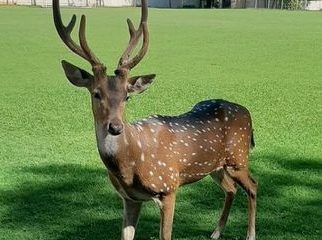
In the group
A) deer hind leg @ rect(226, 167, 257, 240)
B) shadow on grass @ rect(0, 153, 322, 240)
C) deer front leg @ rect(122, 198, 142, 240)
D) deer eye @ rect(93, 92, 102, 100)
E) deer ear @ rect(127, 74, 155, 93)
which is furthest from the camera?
shadow on grass @ rect(0, 153, 322, 240)

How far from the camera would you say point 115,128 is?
3.49m

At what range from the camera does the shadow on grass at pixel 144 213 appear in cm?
471

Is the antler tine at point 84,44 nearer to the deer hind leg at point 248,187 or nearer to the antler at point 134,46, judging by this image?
the antler at point 134,46

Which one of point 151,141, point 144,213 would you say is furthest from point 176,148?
point 144,213

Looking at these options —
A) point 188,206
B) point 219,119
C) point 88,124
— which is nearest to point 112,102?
point 219,119

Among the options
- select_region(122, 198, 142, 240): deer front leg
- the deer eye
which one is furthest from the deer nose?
select_region(122, 198, 142, 240): deer front leg

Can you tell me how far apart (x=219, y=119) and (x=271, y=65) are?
963cm

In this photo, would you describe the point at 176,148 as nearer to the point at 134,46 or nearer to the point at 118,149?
the point at 118,149

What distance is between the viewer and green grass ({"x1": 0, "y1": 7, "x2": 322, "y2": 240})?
4.87 meters

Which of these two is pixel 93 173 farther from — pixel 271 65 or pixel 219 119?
pixel 271 65

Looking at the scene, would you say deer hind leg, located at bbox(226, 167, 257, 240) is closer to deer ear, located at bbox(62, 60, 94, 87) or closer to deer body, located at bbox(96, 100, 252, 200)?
deer body, located at bbox(96, 100, 252, 200)

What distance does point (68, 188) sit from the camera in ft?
18.5

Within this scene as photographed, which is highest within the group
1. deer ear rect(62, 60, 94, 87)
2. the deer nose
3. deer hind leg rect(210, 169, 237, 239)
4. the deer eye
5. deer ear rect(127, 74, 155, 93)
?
deer ear rect(62, 60, 94, 87)

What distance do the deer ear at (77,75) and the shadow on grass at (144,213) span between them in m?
1.31
